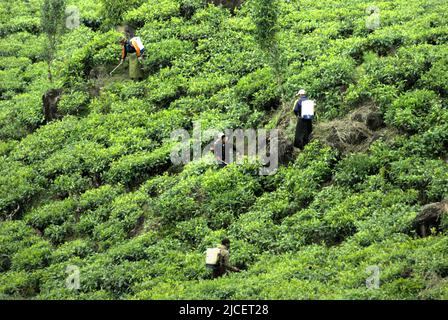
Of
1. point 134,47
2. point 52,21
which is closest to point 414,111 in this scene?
point 134,47

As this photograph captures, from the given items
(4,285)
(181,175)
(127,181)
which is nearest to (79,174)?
(127,181)

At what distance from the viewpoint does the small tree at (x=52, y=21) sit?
3619 centimetres

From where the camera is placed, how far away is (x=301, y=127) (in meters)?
27.9

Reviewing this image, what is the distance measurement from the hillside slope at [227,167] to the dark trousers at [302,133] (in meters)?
0.38

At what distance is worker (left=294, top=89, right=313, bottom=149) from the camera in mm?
27844

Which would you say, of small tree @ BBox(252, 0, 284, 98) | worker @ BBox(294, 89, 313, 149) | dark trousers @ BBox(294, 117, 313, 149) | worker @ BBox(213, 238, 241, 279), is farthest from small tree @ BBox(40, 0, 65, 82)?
worker @ BBox(213, 238, 241, 279)

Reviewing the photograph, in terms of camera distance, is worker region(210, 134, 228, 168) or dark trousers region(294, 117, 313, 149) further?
worker region(210, 134, 228, 168)

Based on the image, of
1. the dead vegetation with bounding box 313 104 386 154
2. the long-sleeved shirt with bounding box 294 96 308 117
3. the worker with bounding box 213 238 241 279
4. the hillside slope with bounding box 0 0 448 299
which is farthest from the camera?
the long-sleeved shirt with bounding box 294 96 308 117

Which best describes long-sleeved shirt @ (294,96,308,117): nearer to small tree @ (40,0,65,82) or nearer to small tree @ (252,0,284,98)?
small tree @ (252,0,284,98)

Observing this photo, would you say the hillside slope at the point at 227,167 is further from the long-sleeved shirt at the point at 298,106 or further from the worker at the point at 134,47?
the long-sleeved shirt at the point at 298,106

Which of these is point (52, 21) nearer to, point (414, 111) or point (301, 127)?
point (301, 127)

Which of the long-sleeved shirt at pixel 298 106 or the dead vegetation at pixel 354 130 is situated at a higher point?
the long-sleeved shirt at pixel 298 106

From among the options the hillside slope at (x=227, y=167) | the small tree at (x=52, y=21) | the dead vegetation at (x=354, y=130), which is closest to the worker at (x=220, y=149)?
the hillside slope at (x=227, y=167)

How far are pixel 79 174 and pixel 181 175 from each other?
393cm
